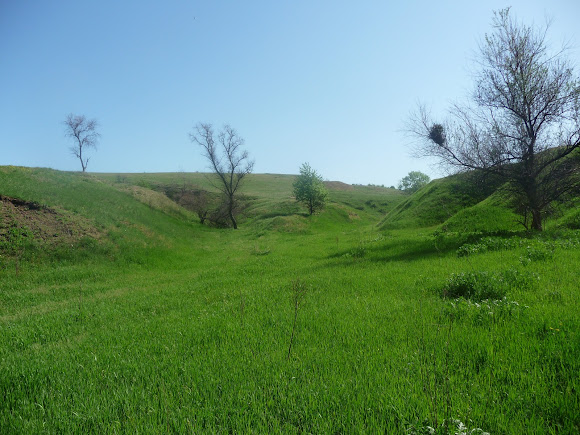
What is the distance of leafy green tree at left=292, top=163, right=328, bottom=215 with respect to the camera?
48406 mm

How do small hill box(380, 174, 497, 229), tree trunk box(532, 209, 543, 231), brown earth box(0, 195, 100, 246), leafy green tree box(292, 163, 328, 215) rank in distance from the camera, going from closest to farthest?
tree trunk box(532, 209, 543, 231) < brown earth box(0, 195, 100, 246) < small hill box(380, 174, 497, 229) < leafy green tree box(292, 163, 328, 215)

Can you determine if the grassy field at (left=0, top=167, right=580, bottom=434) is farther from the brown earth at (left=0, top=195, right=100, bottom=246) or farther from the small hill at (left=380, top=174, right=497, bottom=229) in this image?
the small hill at (left=380, top=174, right=497, bottom=229)

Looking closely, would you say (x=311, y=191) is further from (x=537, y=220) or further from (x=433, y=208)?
(x=537, y=220)

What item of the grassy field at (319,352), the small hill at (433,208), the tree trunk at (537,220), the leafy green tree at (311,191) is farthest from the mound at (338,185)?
the grassy field at (319,352)

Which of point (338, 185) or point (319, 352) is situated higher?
point (338, 185)

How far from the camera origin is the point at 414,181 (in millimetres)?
114312

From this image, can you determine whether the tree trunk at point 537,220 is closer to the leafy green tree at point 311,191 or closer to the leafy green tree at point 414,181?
the leafy green tree at point 311,191

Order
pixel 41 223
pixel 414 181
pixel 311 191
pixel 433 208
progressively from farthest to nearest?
pixel 414 181, pixel 311 191, pixel 433 208, pixel 41 223

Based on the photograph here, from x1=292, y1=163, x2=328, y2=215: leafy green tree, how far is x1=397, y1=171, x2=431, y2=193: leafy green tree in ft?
239

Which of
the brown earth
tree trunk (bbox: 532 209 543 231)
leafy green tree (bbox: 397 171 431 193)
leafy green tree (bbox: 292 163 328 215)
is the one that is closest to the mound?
leafy green tree (bbox: 397 171 431 193)

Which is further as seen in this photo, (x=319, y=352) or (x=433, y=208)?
(x=433, y=208)

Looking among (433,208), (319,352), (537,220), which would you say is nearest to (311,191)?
(433,208)

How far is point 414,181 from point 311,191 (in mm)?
81194

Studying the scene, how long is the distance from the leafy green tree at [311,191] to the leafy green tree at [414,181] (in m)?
72.8
